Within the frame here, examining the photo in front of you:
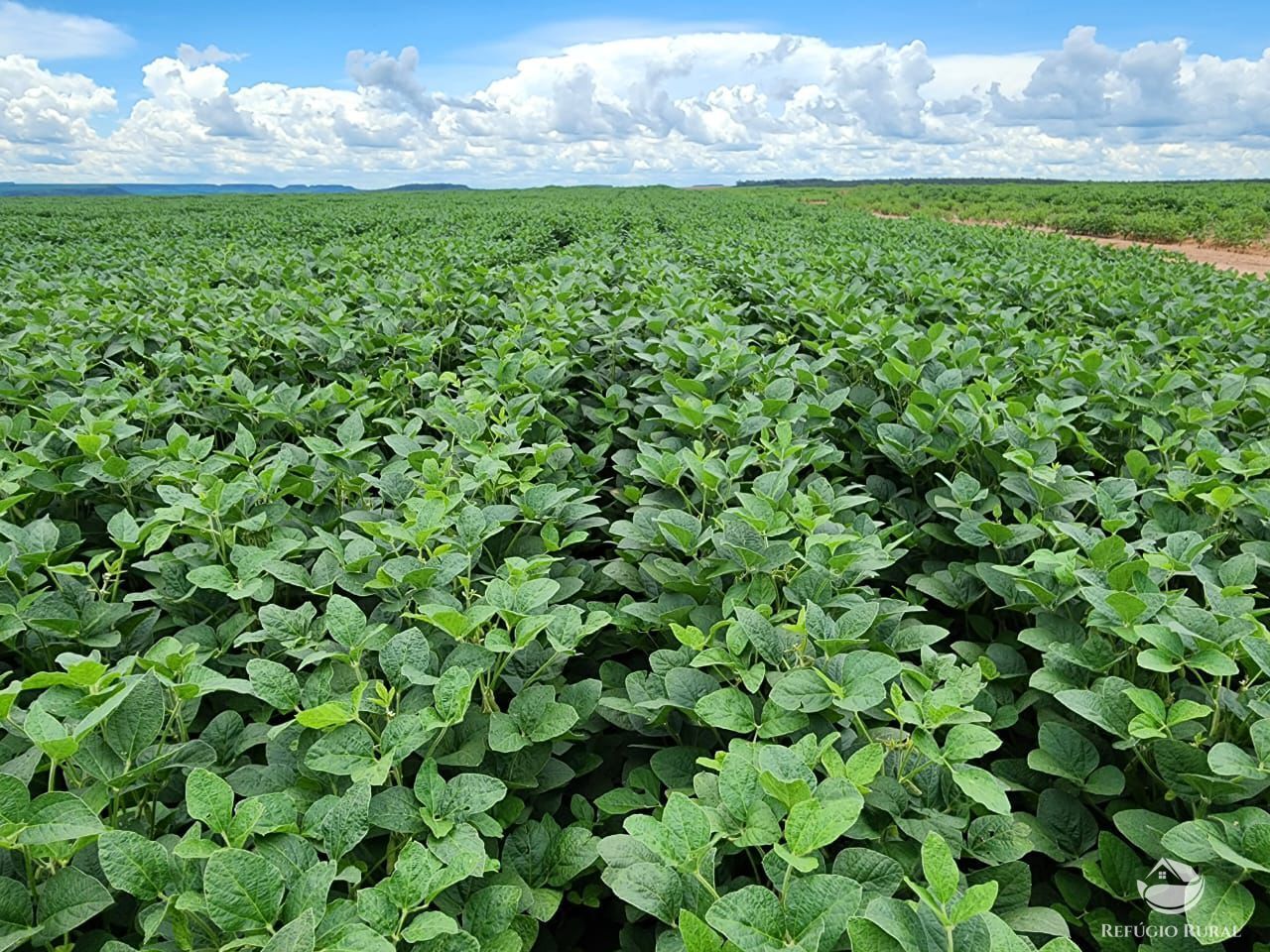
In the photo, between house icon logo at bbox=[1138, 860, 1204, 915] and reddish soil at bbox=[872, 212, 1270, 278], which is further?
reddish soil at bbox=[872, 212, 1270, 278]

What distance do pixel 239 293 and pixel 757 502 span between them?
185 inches

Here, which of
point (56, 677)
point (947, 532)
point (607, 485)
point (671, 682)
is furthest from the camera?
point (607, 485)

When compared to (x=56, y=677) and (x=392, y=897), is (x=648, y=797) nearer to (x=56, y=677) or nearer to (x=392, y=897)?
(x=392, y=897)

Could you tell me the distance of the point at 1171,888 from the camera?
1256 millimetres

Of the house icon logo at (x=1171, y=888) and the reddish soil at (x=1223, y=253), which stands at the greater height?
the reddish soil at (x=1223, y=253)

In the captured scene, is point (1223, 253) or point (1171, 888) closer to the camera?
point (1171, 888)

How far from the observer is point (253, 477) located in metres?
2.24

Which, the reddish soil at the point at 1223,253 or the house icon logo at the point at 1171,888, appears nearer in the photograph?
the house icon logo at the point at 1171,888

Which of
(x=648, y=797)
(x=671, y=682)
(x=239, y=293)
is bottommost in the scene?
(x=648, y=797)

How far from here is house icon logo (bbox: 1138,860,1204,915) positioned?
3.97 feet

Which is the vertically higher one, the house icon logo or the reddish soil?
the reddish soil

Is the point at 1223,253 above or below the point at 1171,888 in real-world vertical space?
above

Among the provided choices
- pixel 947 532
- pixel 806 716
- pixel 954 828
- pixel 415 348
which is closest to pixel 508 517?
pixel 806 716

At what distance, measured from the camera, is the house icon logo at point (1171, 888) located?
3.97 ft
